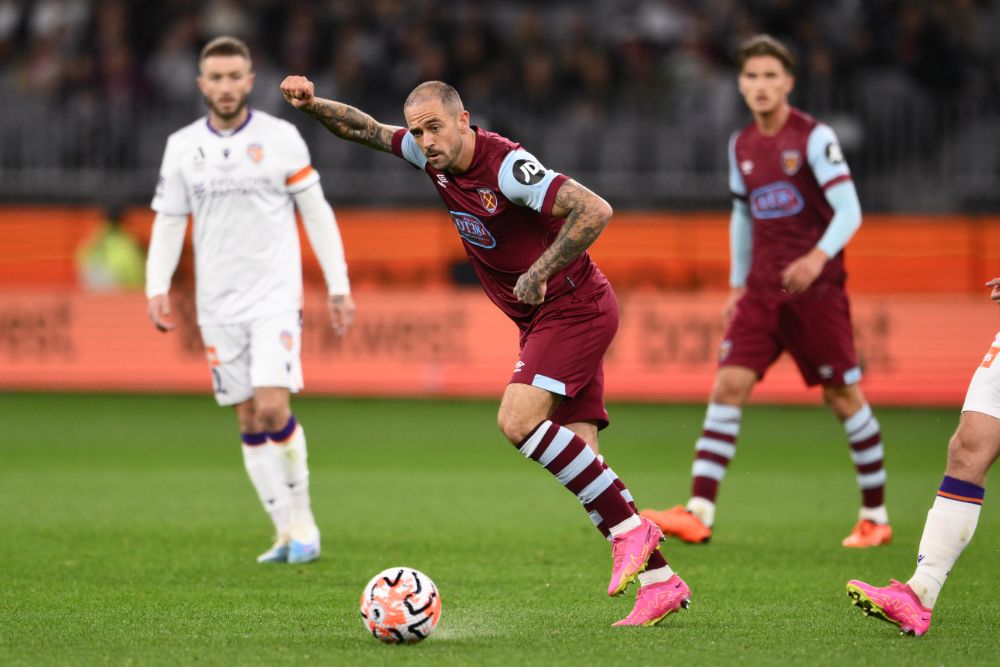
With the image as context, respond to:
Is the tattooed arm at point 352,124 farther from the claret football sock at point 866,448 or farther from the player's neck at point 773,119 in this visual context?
the claret football sock at point 866,448

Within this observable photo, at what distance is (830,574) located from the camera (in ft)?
24.3

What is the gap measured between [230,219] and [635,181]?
33.1 feet

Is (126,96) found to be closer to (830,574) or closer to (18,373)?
(18,373)

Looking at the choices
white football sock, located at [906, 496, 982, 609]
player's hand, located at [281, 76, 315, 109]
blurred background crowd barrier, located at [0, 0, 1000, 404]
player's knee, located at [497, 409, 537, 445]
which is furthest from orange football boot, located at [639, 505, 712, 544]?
blurred background crowd barrier, located at [0, 0, 1000, 404]

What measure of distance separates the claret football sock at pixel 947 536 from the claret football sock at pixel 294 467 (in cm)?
340

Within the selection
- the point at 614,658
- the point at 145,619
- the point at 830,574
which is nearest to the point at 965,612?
the point at 830,574

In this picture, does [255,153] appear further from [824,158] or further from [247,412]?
[824,158]

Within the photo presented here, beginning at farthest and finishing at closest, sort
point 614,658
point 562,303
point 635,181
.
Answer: point 635,181, point 562,303, point 614,658

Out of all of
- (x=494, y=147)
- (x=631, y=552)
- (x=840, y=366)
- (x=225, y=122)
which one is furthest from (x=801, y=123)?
(x=631, y=552)

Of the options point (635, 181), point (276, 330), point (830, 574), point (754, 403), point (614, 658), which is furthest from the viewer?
point (635, 181)

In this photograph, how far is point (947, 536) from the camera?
5.84m

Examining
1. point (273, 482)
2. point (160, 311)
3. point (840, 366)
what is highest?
point (160, 311)

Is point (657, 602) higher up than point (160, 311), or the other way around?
point (160, 311)

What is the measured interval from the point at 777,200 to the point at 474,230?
291 cm
